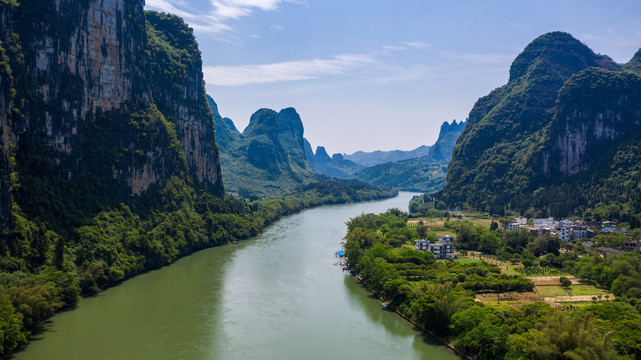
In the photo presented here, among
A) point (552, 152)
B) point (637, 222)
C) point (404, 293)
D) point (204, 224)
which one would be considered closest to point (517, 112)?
point (552, 152)

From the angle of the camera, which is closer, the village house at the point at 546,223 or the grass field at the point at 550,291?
the grass field at the point at 550,291

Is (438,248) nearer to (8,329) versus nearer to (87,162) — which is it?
(87,162)

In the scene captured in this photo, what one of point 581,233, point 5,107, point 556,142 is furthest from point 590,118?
point 5,107

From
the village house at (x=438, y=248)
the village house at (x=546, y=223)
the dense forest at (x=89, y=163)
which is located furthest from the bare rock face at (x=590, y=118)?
the dense forest at (x=89, y=163)

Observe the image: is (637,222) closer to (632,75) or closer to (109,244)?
(632,75)

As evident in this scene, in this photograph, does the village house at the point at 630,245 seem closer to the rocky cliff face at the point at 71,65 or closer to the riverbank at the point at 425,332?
the riverbank at the point at 425,332

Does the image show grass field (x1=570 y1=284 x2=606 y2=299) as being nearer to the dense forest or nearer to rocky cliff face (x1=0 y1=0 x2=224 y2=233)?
the dense forest

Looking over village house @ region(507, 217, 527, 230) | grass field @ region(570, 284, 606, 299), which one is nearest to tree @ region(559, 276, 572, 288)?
grass field @ region(570, 284, 606, 299)
